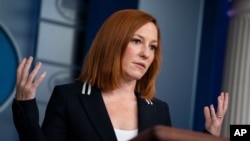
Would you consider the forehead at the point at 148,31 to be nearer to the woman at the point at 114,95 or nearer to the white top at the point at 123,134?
the woman at the point at 114,95

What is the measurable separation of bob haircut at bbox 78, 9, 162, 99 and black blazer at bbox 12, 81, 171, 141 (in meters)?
0.04

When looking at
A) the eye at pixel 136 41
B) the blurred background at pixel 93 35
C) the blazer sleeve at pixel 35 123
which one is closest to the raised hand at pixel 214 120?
the eye at pixel 136 41

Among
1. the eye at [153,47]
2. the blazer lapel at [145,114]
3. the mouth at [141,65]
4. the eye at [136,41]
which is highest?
the eye at [136,41]

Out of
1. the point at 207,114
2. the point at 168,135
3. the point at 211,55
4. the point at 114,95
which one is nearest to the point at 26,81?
the point at 114,95

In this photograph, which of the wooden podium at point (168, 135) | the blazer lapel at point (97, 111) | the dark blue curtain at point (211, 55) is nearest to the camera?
the wooden podium at point (168, 135)

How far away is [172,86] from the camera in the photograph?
8.58 ft

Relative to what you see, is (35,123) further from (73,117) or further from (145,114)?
(145,114)

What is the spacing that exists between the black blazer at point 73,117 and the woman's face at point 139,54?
3.9 inches

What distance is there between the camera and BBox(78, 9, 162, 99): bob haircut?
52.2 inches

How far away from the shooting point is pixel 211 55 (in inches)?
106

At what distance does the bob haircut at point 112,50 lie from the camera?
52.2 inches

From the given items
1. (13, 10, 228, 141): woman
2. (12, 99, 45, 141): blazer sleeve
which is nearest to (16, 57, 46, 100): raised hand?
(12, 99, 45, 141): blazer sleeve

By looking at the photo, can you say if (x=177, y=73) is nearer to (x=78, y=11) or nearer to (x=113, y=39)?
(x=78, y=11)

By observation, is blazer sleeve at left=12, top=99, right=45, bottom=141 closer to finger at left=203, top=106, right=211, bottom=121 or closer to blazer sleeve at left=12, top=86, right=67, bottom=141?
blazer sleeve at left=12, top=86, right=67, bottom=141
